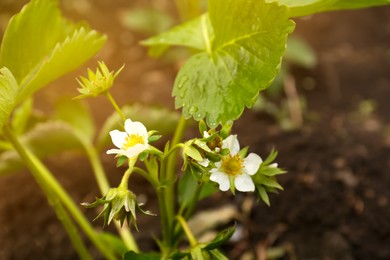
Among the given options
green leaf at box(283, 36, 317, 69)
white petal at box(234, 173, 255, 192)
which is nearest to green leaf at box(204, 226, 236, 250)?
white petal at box(234, 173, 255, 192)

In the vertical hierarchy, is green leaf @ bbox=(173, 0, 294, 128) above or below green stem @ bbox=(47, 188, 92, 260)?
above

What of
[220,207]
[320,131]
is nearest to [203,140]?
[220,207]

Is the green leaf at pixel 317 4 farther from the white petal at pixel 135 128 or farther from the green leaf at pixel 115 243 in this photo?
the green leaf at pixel 115 243

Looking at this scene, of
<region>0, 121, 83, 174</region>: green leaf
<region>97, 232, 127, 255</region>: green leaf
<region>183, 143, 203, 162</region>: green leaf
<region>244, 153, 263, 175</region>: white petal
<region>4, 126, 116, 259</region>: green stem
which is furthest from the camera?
<region>0, 121, 83, 174</region>: green leaf

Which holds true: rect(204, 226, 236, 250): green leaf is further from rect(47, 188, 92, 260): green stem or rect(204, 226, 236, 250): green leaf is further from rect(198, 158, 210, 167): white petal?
rect(47, 188, 92, 260): green stem

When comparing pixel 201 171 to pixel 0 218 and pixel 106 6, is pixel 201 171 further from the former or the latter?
pixel 106 6

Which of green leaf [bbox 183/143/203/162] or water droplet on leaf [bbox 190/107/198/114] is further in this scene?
water droplet on leaf [bbox 190/107/198/114]
